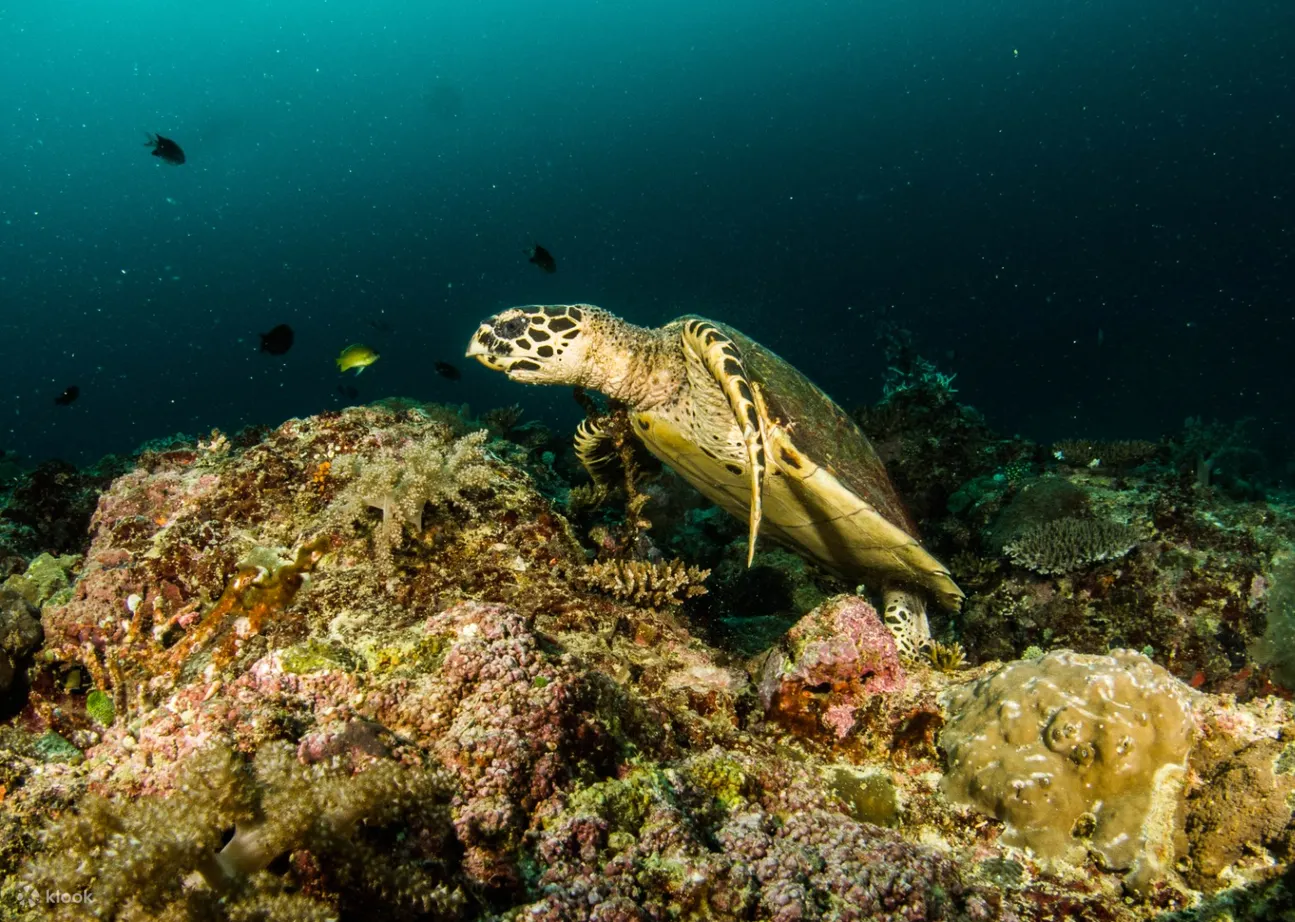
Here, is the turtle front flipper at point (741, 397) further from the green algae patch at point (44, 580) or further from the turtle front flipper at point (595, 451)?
the green algae patch at point (44, 580)

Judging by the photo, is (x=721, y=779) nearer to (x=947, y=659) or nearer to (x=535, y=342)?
(x=947, y=659)

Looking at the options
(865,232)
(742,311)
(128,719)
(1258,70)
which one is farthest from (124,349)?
(1258,70)

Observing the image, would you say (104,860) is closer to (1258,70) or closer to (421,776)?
(421,776)

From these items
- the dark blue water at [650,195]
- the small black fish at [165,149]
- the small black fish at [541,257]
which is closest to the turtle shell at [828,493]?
the small black fish at [541,257]

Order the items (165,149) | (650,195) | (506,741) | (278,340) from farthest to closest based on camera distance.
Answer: (650,195) < (165,149) < (278,340) < (506,741)

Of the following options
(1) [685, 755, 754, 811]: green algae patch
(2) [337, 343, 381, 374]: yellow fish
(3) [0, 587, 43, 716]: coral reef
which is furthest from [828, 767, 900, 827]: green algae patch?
(2) [337, 343, 381, 374]: yellow fish

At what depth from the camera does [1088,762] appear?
1.94m

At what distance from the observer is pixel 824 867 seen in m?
1.57

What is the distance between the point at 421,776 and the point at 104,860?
585 millimetres

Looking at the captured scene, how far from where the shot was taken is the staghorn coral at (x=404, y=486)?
260cm

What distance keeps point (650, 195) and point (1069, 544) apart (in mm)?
108126

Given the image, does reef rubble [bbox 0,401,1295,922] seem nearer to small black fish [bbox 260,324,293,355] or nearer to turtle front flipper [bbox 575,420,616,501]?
turtle front flipper [bbox 575,420,616,501]

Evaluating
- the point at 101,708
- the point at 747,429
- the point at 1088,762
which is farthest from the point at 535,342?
the point at 1088,762

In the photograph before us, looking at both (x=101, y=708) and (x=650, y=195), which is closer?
(x=101, y=708)
